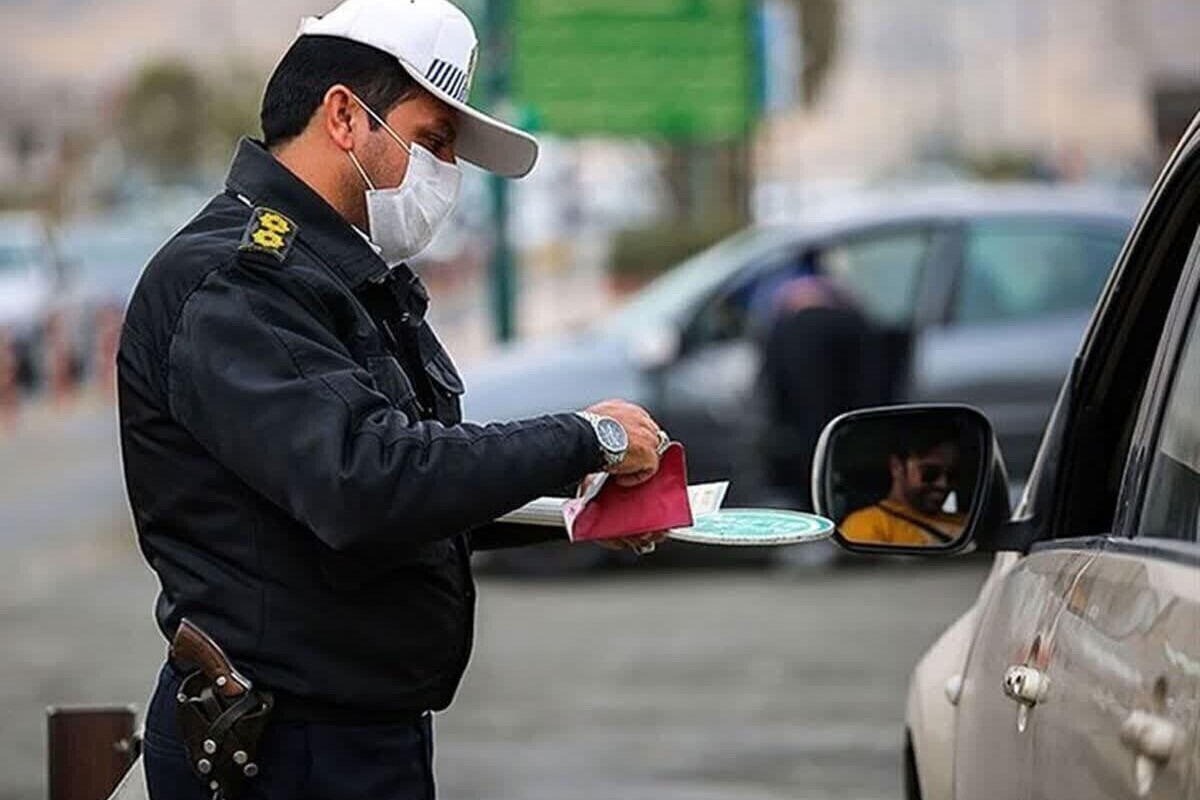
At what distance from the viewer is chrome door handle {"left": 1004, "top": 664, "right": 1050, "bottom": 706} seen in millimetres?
3230

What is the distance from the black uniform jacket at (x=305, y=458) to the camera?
3221 millimetres

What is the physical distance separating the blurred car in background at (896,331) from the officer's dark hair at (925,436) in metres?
8.85

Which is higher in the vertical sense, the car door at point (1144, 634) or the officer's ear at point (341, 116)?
the officer's ear at point (341, 116)

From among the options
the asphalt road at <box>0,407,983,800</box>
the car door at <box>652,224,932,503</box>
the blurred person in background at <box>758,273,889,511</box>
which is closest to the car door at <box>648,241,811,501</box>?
the car door at <box>652,224,932,503</box>

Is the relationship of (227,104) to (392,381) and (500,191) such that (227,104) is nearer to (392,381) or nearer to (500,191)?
(500,191)

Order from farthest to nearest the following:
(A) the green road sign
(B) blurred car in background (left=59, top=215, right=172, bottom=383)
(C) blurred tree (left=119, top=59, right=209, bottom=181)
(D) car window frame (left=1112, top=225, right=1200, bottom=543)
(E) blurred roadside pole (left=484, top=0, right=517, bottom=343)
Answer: (C) blurred tree (left=119, top=59, right=209, bottom=181) < (B) blurred car in background (left=59, top=215, right=172, bottom=383) < (A) the green road sign < (E) blurred roadside pole (left=484, top=0, right=517, bottom=343) < (D) car window frame (left=1112, top=225, right=1200, bottom=543)

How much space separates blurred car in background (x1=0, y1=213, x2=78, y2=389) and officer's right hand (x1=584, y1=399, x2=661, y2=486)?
26.3 metres

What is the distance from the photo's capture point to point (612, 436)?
3.36 meters

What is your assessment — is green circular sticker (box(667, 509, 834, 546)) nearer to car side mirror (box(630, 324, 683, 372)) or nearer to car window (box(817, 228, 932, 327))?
car side mirror (box(630, 324, 683, 372))

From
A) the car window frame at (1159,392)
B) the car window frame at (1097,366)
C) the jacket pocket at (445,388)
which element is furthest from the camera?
the jacket pocket at (445,388)

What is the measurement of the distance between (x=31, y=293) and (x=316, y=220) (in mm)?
28054

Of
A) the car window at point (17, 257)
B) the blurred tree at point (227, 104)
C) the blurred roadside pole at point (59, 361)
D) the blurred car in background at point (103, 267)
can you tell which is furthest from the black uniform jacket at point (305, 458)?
the blurred tree at point (227, 104)

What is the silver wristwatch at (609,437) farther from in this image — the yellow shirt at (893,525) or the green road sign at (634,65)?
the green road sign at (634,65)

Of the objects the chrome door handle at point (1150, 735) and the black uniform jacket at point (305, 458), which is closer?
the chrome door handle at point (1150, 735)
